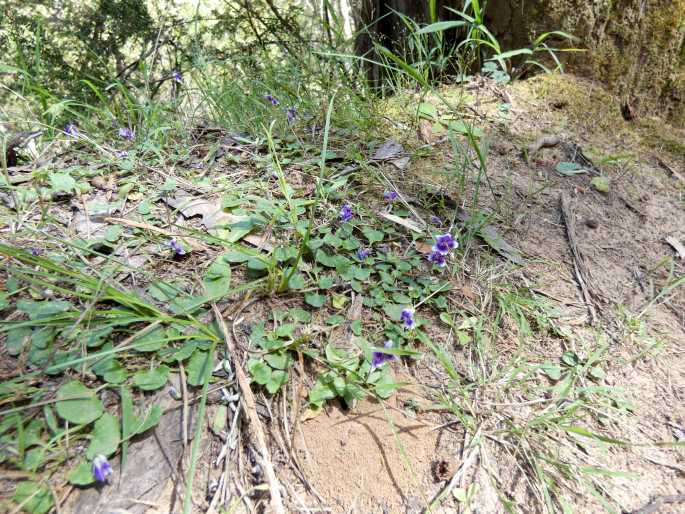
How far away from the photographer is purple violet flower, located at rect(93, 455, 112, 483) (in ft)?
3.44

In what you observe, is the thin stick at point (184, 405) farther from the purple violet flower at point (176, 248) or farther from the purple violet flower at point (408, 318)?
the purple violet flower at point (408, 318)

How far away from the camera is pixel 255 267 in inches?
59.7

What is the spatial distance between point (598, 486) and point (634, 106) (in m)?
2.34

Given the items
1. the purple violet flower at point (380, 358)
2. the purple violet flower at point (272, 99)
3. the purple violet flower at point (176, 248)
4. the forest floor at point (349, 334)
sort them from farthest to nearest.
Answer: the purple violet flower at point (272, 99) → the purple violet flower at point (176, 248) → the purple violet flower at point (380, 358) → the forest floor at point (349, 334)

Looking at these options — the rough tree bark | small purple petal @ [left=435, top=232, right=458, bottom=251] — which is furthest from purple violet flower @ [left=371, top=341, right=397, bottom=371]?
the rough tree bark

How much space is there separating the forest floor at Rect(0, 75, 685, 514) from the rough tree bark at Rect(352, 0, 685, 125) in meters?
0.66

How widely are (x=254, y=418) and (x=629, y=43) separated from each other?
2931 millimetres

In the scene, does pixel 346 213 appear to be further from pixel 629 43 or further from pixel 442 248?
pixel 629 43

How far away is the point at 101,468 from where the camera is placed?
3.46 ft

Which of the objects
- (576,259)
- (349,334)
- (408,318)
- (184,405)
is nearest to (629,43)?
(576,259)

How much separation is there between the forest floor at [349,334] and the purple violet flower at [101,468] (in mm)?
35

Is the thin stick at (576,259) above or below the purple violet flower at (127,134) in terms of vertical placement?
below

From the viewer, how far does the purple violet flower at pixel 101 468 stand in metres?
1.05

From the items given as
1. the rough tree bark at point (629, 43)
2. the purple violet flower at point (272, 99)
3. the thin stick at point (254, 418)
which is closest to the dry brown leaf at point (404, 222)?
the thin stick at point (254, 418)
